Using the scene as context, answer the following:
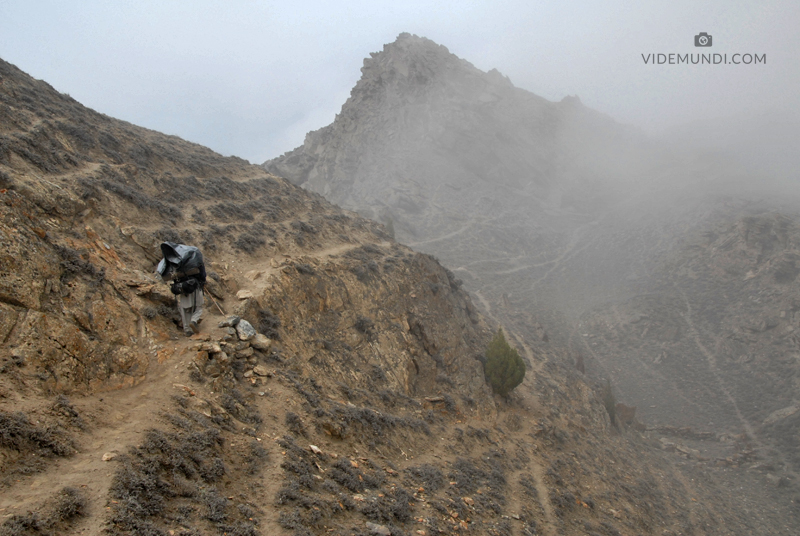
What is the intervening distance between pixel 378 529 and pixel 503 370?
14.0 m

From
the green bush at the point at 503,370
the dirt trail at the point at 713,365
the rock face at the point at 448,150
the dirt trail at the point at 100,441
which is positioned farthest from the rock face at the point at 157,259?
the rock face at the point at 448,150

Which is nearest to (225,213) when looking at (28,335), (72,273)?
(72,273)

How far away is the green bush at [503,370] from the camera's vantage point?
19312mm

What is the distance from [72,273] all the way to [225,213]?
31.8 feet

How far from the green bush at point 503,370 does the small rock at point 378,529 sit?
44.9ft

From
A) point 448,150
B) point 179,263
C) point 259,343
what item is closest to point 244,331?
point 259,343

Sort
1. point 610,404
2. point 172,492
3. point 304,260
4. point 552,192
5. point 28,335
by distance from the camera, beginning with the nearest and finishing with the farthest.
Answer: point 172,492, point 28,335, point 304,260, point 610,404, point 552,192

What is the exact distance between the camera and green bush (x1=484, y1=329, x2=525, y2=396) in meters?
19.3

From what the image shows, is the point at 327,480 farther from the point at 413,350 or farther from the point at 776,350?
the point at 776,350

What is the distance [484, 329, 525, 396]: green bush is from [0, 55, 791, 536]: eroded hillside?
87 cm

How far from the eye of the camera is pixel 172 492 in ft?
17.2

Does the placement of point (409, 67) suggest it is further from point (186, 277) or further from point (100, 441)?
point (100, 441)

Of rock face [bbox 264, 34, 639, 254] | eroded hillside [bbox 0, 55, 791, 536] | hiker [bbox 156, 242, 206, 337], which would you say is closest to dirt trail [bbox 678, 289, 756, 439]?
eroded hillside [bbox 0, 55, 791, 536]

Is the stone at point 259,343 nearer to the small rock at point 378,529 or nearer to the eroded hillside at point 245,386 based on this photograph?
the eroded hillside at point 245,386
